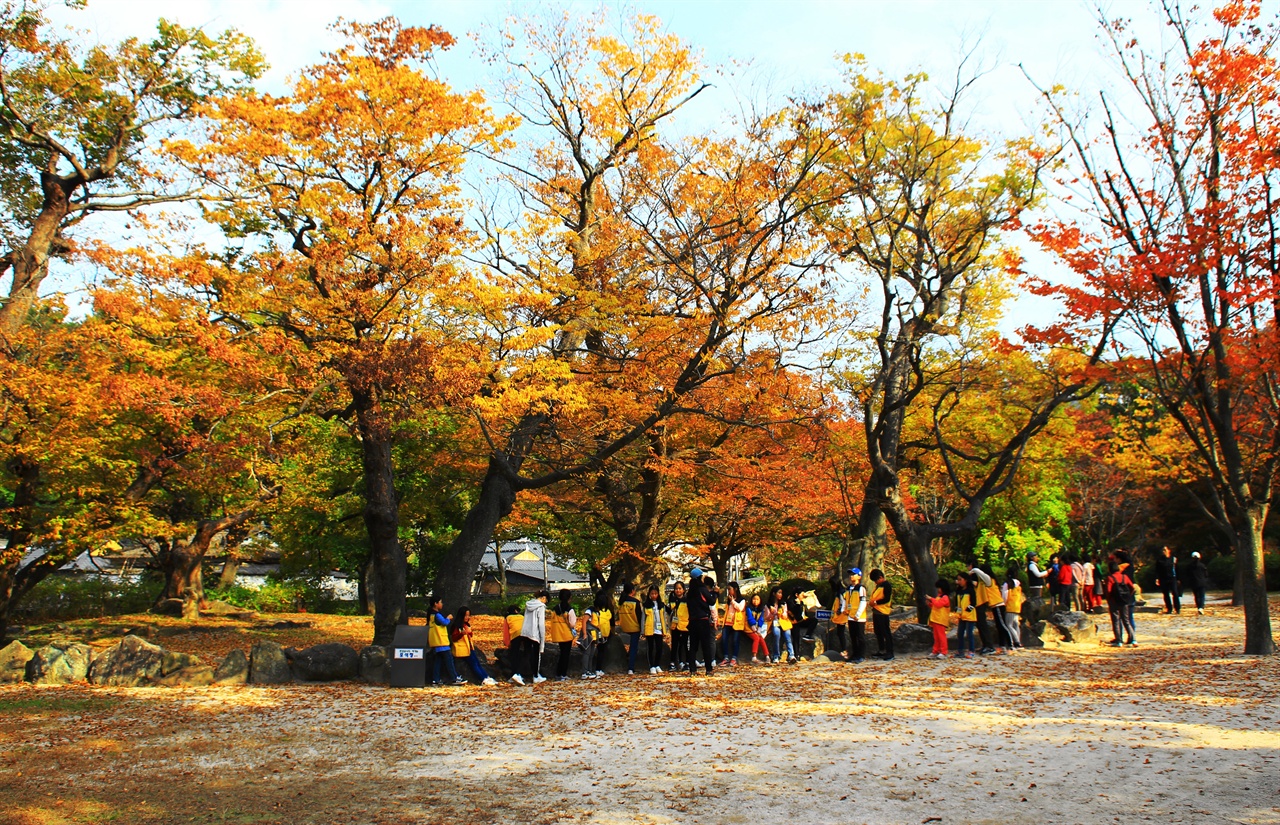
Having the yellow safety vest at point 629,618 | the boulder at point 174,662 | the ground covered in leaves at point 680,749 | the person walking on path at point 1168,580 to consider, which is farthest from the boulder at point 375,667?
the person walking on path at point 1168,580

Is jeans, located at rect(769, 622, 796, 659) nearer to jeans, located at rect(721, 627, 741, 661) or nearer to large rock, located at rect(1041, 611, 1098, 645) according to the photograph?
jeans, located at rect(721, 627, 741, 661)

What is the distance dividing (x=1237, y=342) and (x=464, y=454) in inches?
574

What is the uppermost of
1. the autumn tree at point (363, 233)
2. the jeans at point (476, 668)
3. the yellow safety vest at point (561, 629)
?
the autumn tree at point (363, 233)

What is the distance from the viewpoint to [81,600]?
24344mm

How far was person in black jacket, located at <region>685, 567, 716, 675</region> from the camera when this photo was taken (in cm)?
1238

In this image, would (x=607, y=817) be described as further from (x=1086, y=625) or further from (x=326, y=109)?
(x=1086, y=625)

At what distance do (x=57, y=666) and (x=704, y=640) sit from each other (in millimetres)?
8819

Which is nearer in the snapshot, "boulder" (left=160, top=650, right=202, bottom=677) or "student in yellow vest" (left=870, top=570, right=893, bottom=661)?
"boulder" (left=160, top=650, right=202, bottom=677)

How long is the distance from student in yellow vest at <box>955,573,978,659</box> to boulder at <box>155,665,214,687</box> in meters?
10.9

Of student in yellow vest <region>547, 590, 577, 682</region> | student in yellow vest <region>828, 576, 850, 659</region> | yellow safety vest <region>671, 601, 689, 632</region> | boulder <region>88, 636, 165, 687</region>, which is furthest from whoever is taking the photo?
student in yellow vest <region>828, 576, 850, 659</region>

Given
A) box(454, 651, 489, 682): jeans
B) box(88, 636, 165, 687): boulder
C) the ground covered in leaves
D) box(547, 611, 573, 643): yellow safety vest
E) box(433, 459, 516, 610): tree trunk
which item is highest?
box(433, 459, 516, 610): tree trunk

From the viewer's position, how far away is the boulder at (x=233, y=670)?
1150cm

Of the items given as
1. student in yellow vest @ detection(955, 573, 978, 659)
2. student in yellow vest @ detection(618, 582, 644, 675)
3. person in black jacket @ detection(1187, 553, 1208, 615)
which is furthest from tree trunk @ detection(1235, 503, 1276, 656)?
student in yellow vest @ detection(618, 582, 644, 675)

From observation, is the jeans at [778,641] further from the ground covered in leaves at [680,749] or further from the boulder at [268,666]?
the boulder at [268,666]
